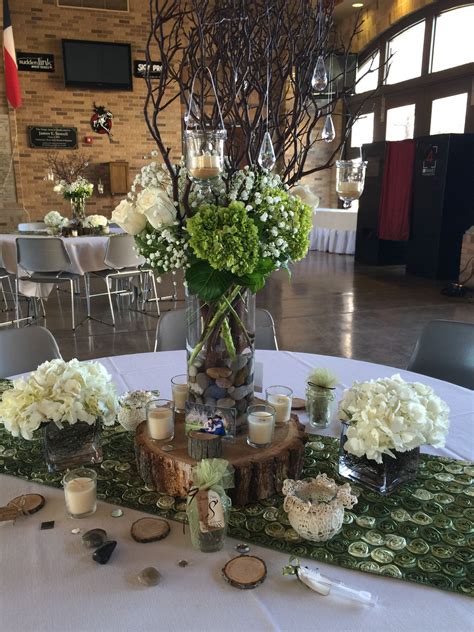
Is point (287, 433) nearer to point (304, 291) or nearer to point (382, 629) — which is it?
point (382, 629)

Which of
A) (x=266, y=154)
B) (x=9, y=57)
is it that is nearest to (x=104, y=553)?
(x=266, y=154)

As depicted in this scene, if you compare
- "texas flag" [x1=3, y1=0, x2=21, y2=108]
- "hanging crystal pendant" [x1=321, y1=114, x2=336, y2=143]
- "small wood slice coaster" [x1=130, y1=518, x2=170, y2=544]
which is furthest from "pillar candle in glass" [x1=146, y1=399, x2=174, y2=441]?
"texas flag" [x1=3, y1=0, x2=21, y2=108]

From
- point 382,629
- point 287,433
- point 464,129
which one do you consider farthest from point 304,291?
point 382,629

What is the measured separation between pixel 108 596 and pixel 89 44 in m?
10.2

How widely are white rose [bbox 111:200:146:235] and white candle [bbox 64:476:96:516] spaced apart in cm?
56

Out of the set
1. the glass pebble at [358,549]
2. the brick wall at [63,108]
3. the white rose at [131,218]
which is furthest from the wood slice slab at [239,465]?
the brick wall at [63,108]

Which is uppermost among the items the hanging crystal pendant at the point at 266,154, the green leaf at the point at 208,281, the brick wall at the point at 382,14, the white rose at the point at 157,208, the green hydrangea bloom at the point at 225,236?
the brick wall at the point at 382,14

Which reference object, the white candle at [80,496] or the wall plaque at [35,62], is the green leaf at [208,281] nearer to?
the white candle at [80,496]

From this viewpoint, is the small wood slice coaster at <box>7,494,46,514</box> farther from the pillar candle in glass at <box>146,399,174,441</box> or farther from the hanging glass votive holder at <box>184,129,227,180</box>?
the hanging glass votive holder at <box>184,129,227,180</box>

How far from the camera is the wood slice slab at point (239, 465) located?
1136 mm

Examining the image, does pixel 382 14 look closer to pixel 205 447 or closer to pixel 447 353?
pixel 447 353

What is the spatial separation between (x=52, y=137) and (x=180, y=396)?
9.32m

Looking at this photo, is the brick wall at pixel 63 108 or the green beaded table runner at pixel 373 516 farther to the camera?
the brick wall at pixel 63 108

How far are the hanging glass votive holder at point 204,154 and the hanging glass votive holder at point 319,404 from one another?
0.70m
